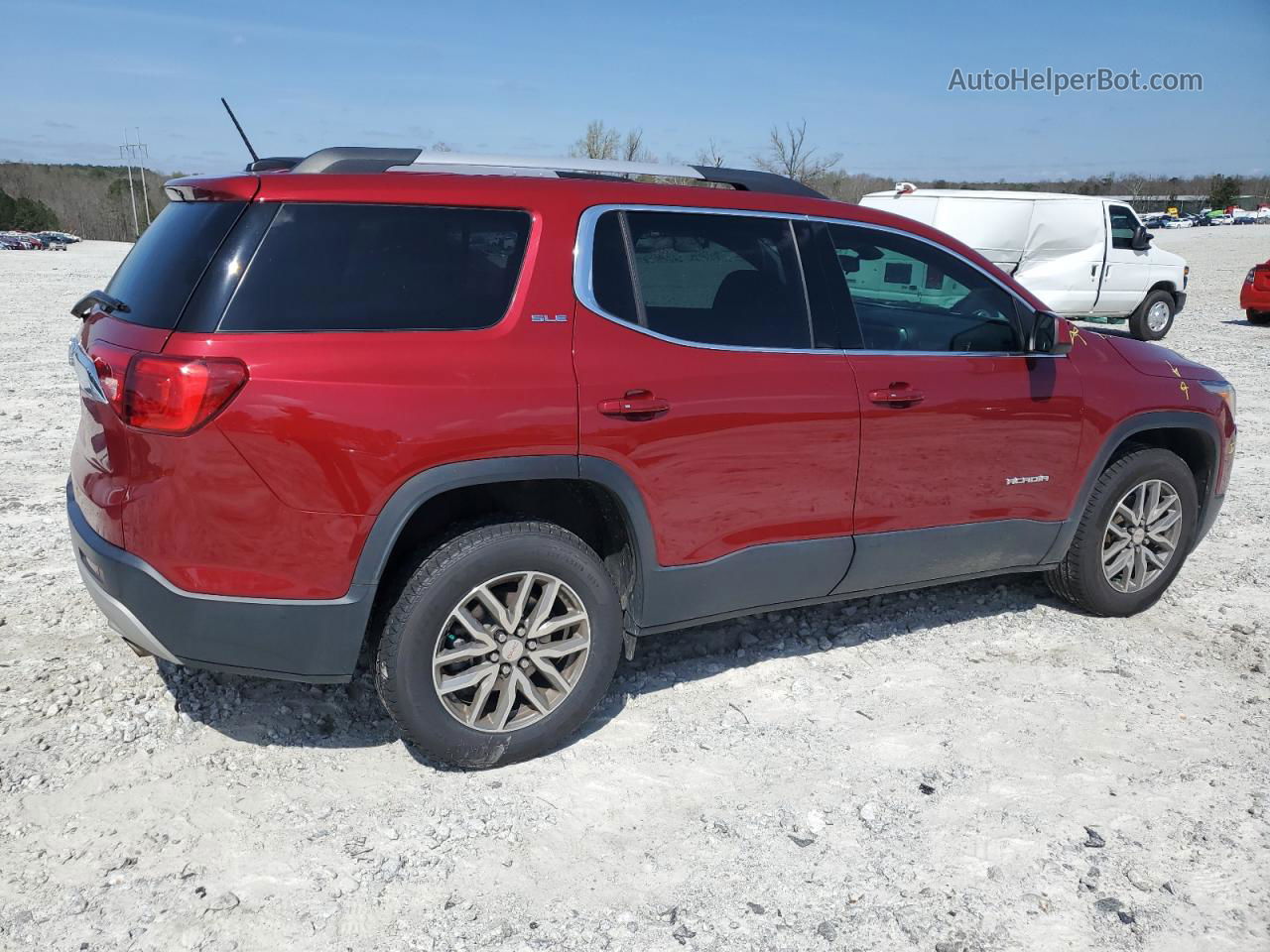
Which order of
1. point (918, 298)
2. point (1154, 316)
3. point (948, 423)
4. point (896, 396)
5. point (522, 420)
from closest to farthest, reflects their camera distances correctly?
point (522, 420)
point (896, 396)
point (948, 423)
point (918, 298)
point (1154, 316)

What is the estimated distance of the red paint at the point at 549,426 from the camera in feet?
9.25

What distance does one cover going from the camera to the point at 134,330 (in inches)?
116

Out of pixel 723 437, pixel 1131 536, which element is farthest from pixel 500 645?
pixel 1131 536

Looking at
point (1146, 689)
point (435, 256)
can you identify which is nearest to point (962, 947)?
point (1146, 689)

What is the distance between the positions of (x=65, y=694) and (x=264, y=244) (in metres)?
1.98

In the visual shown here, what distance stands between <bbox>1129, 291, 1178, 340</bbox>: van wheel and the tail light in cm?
1575

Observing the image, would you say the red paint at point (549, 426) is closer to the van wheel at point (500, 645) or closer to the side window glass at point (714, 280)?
the side window glass at point (714, 280)

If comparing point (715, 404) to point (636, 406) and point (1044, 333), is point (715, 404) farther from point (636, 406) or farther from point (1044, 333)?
point (1044, 333)

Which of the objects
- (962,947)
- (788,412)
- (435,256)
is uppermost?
(435,256)

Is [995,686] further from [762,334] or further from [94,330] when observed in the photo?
[94,330]

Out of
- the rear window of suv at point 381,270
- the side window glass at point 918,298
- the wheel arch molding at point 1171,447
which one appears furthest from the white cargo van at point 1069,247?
the rear window of suv at point 381,270

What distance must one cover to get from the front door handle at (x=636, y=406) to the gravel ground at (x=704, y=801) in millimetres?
1190

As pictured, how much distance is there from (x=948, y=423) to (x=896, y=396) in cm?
29

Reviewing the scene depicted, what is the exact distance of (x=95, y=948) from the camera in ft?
8.23
